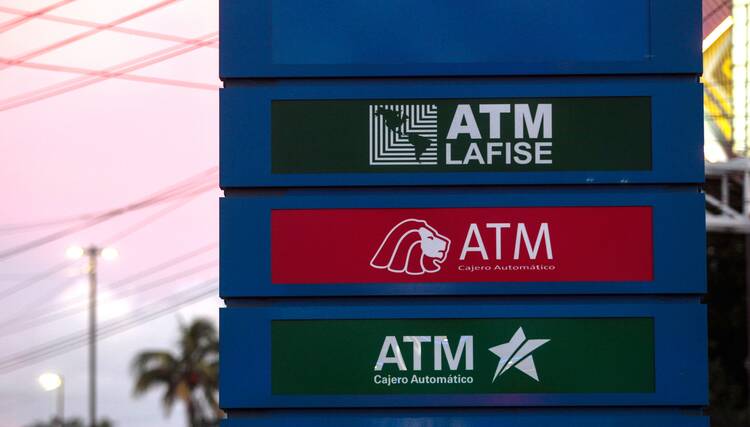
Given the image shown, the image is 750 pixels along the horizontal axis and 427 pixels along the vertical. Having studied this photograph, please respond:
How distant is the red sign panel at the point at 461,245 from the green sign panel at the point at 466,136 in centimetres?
22

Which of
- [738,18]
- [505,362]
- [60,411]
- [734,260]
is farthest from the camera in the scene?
[60,411]

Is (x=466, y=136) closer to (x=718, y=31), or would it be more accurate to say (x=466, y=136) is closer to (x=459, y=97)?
(x=459, y=97)

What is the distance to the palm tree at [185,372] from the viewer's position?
6512cm

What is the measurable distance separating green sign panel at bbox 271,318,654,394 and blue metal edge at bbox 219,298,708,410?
3 cm

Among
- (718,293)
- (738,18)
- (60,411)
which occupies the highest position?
(738,18)

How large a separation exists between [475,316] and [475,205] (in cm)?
52

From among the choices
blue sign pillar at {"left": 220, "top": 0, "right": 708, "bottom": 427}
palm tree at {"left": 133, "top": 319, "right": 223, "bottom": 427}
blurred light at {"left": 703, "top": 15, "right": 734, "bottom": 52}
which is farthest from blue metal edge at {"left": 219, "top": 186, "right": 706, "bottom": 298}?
palm tree at {"left": 133, "top": 319, "right": 223, "bottom": 427}

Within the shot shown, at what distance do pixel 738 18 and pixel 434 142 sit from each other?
15.1 metres

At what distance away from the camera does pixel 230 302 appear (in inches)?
236

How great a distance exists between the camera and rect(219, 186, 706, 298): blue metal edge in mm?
5922

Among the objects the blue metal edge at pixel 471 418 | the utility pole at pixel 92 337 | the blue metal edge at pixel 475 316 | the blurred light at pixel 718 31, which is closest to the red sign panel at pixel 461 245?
the blue metal edge at pixel 475 316

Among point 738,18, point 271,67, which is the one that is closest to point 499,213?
point 271,67

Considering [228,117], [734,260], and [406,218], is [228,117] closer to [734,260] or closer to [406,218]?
[406,218]

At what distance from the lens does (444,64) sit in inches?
240
